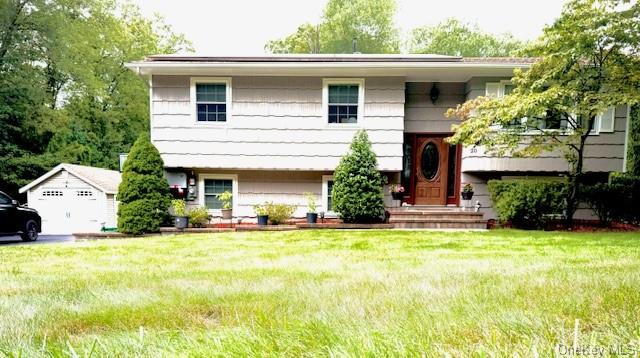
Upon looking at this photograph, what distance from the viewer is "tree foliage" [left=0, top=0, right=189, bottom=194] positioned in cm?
1389

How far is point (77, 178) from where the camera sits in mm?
11594

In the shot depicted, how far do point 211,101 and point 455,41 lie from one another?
22506 mm

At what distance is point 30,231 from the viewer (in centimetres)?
916

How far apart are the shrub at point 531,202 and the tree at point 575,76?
0.37 meters

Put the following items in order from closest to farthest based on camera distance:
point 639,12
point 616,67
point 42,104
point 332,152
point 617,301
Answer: point 617,301 < point 639,12 < point 616,67 < point 332,152 < point 42,104

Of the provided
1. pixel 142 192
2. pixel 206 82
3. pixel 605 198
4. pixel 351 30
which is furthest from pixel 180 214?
pixel 351 30

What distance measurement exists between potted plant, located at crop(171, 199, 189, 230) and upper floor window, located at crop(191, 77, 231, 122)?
7.30ft

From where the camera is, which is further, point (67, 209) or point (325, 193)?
point (67, 209)

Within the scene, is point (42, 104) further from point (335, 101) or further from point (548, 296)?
point (548, 296)

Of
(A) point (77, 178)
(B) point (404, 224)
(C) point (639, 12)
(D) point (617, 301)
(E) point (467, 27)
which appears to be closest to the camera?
(D) point (617, 301)

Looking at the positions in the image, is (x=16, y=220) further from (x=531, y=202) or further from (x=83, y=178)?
(x=531, y=202)

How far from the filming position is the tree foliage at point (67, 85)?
1389 cm

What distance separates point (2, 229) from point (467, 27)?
29061 millimetres

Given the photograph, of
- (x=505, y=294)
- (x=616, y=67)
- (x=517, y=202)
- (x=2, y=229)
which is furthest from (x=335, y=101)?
(x=2, y=229)
